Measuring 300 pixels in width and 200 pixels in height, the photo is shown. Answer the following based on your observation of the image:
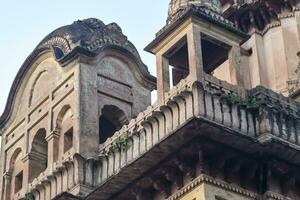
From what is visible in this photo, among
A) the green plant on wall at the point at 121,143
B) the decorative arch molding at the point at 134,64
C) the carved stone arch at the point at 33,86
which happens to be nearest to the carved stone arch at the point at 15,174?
the carved stone arch at the point at 33,86

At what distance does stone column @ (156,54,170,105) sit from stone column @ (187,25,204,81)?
917mm

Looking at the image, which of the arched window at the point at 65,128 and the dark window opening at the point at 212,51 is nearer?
the dark window opening at the point at 212,51

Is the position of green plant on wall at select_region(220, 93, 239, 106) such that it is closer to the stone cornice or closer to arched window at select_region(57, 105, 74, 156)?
the stone cornice

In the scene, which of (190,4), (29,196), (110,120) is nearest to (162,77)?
(190,4)

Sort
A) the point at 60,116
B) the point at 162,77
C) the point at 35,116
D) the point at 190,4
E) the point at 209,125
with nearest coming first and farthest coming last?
the point at 209,125 → the point at 162,77 → the point at 190,4 → the point at 60,116 → the point at 35,116

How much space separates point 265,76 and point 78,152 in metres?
6.69

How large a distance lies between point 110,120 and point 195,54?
5250mm

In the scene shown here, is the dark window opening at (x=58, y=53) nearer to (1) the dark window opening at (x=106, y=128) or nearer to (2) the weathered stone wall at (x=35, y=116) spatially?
(2) the weathered stone wall at (x=35, y=116)

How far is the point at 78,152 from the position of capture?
20.4 m

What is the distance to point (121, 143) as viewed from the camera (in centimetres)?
1933

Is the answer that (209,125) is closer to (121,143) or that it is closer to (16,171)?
(121,143)

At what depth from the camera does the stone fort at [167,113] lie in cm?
1742

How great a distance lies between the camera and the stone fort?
1742 centimetres

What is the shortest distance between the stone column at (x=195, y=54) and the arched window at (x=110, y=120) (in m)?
4.46
